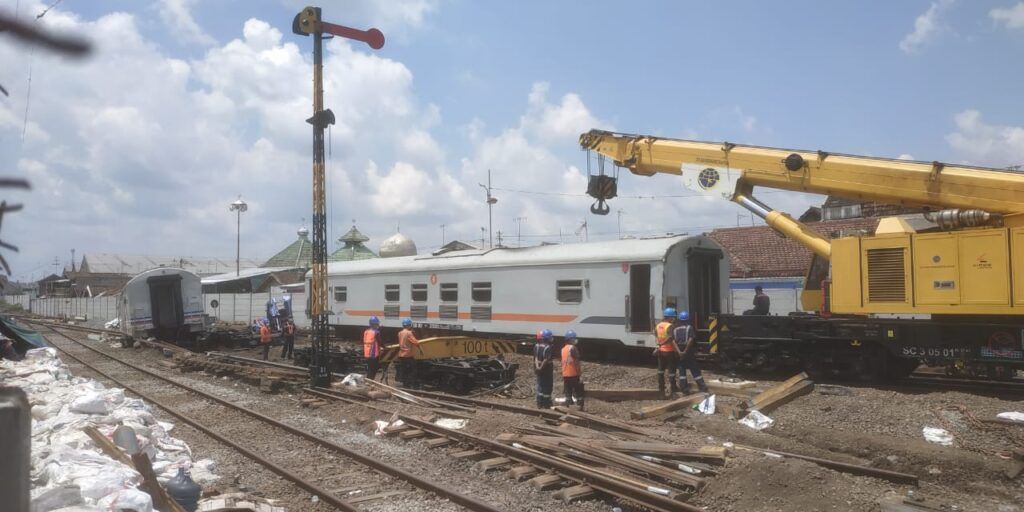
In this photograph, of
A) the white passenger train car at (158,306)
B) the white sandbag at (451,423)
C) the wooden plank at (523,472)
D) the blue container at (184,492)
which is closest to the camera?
the blue container at (184,492)

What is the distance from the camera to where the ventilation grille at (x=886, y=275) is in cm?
1167

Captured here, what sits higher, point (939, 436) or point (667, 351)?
point (667, 351)

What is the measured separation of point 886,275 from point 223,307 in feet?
120

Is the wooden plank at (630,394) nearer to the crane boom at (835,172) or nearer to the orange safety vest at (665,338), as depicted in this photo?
the orange safety vest at (665,338)

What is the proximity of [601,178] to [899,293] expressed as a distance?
270 inches

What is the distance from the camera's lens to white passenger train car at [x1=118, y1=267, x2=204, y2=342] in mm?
24703

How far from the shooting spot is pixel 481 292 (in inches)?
754

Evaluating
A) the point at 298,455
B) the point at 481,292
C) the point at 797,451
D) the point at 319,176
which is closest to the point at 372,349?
the point at 319,176

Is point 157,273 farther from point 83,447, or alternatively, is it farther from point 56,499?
point 56,499

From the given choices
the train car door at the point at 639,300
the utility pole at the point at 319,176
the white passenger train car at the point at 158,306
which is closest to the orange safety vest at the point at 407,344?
the utility pole at the point at 319,176

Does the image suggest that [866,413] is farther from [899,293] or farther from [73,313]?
[73,313]

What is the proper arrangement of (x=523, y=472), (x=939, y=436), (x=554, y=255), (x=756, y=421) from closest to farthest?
1. (x=523, y=472)
2. (x=939, y=436)
3. (x=756, y=421)
4. (x=554, y=255)

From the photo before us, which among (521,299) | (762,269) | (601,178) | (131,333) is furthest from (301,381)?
(762,269)

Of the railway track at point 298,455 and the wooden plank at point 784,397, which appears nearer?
the railway track at point 298,455
